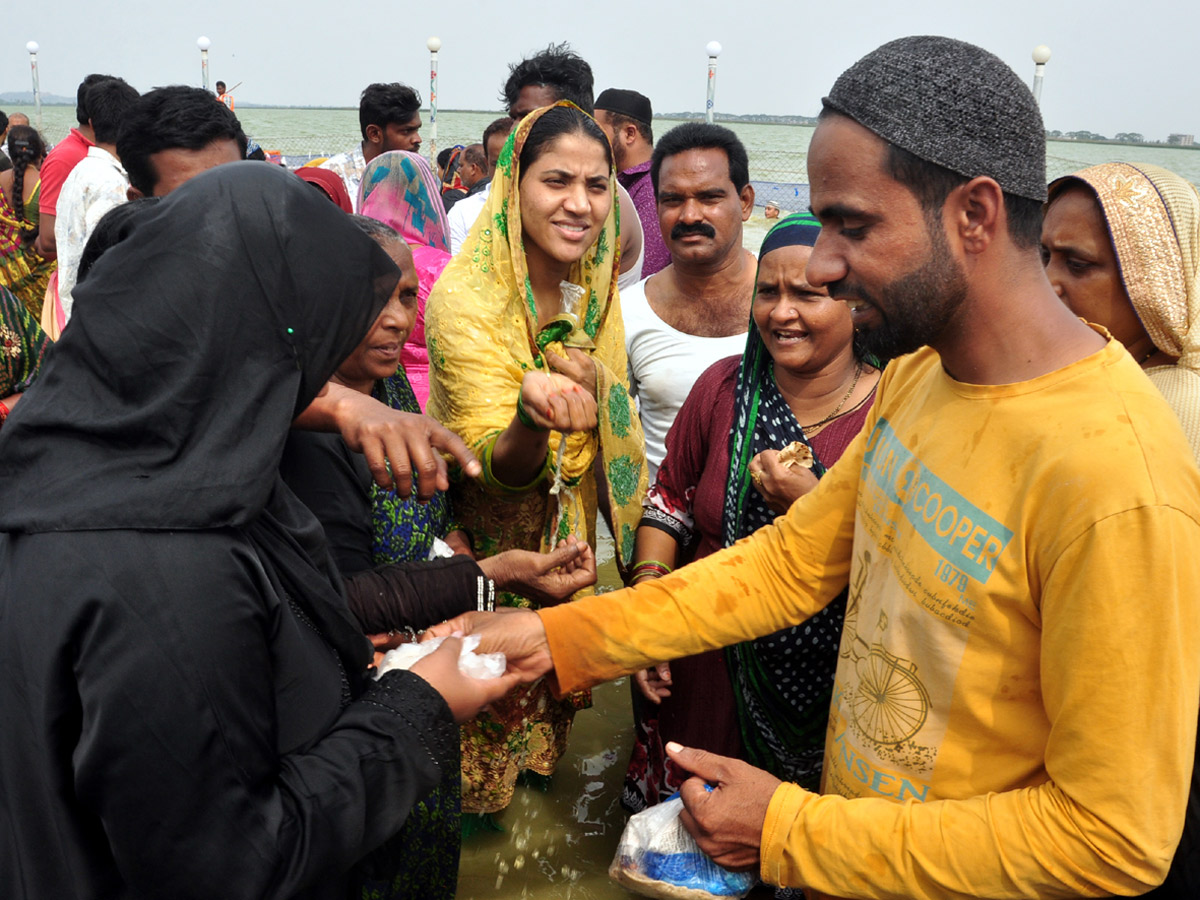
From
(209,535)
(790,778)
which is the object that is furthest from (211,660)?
(790,778)

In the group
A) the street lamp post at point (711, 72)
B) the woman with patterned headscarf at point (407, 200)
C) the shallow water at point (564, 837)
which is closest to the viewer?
the shallow water at point (564, 837)

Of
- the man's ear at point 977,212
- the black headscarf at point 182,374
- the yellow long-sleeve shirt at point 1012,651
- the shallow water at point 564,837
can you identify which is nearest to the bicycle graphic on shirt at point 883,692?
the yellow long-sleeve shirt at point 1012,651

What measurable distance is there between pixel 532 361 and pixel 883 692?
5.64 ft

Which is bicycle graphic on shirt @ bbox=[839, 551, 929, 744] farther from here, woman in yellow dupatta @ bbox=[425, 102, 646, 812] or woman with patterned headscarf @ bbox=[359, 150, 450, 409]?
woman with patterned headscarf @ bbox=[359, 150, 450, 409]

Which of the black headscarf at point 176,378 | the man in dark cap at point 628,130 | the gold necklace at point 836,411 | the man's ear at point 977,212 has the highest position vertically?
the man in dark cap at point 628,130

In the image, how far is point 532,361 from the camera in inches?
118

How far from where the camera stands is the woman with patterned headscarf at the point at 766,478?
103 inches

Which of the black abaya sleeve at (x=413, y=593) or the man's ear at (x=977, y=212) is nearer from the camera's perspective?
the man's ear at (x=977, y=212)

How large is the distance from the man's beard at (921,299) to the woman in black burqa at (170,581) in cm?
90

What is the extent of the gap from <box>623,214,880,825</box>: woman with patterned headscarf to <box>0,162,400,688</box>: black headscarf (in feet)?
4.94

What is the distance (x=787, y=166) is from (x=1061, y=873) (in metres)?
28.5

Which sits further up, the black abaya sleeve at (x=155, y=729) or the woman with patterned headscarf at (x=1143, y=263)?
the woman with patterned headscarf at (x=1143, y=263)

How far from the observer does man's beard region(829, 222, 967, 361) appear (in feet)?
4.71

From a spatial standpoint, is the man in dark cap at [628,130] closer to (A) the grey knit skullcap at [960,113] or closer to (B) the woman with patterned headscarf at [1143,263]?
A: (B) the woman with patterned headscarf at [1143,263]
